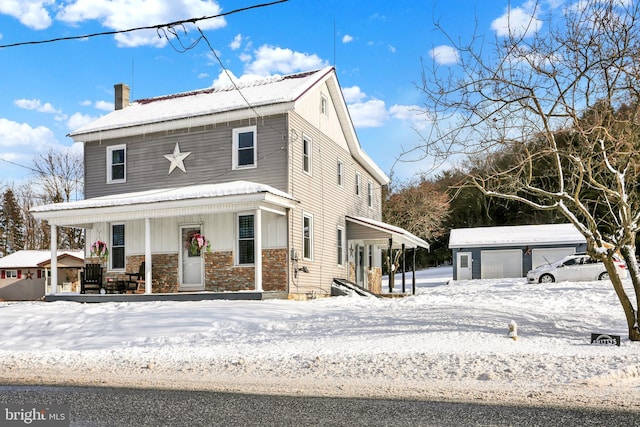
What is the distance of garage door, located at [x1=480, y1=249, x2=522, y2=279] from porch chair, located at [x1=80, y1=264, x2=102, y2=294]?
78.2ft

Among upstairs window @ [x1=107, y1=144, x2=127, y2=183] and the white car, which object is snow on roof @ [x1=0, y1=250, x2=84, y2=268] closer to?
upstairs window @ [x1=107, y1=144, x2=127, y2=183]

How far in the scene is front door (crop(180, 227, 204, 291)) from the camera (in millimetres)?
18531

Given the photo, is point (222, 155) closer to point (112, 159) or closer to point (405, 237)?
point (112, 159)

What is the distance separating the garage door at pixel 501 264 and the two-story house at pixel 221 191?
16.0 meters

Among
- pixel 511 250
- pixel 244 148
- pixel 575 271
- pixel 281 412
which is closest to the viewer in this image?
pixel 281 412

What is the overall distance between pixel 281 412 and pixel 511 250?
31931 mm

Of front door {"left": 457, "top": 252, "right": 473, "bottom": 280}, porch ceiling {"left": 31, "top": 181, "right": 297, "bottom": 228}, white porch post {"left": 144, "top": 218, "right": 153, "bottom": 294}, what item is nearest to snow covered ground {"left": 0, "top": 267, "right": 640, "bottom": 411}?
white porch post {"left": 144, "top": 218, "right": 153, "bottom": 294}

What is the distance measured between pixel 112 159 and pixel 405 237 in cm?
1079

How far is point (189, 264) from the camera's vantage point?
1869 centimetres

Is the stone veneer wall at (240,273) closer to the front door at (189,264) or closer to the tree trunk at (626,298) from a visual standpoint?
the front door at (189,264)

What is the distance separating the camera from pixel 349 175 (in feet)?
79.7

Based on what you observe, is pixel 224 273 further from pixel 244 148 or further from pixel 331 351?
pixel 331 351

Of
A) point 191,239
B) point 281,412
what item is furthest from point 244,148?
point 281,412

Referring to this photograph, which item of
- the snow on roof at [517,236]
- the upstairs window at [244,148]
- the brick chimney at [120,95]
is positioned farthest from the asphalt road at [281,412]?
Result: the snow on roof at [517,236]
